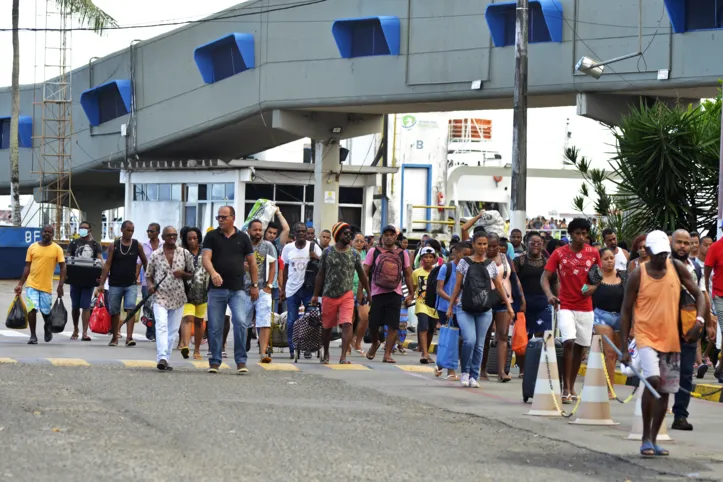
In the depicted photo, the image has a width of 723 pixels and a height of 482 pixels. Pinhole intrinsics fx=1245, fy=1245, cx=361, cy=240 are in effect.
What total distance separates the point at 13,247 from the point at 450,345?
26255 mm

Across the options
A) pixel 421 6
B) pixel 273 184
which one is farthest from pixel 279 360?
pixel 273 184

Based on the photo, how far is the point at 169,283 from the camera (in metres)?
15.1

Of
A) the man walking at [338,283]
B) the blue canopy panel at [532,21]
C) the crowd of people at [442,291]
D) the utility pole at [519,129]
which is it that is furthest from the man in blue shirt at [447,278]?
the blue canopy panel at [532,21]

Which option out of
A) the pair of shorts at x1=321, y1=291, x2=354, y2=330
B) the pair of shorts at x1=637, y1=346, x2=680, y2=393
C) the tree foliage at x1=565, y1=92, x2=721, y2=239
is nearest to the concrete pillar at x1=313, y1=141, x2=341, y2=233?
the tree foliage at x1=565, y1=92, x2=721, y2=239

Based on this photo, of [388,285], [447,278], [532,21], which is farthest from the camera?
[532,21]

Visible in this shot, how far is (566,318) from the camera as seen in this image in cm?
1280

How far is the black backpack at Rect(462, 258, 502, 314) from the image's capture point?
46.2 feet

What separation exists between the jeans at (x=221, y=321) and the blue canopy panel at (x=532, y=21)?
1758 cm

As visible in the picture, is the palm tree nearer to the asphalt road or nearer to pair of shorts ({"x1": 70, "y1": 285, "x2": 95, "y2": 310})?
pair of shorts ({"x1": 70, "y1": 285, "x2": 95, "y2": 310})

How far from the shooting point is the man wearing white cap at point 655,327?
934 centimetres

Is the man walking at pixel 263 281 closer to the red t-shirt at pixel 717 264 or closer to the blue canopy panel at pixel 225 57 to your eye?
the red t-shirt at pixel 717 264

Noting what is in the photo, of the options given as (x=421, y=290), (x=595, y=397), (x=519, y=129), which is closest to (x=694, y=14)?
(x=519, y=129)

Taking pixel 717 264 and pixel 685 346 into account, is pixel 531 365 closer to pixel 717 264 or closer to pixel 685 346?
pixel 685 346

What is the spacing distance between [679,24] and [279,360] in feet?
50.4
